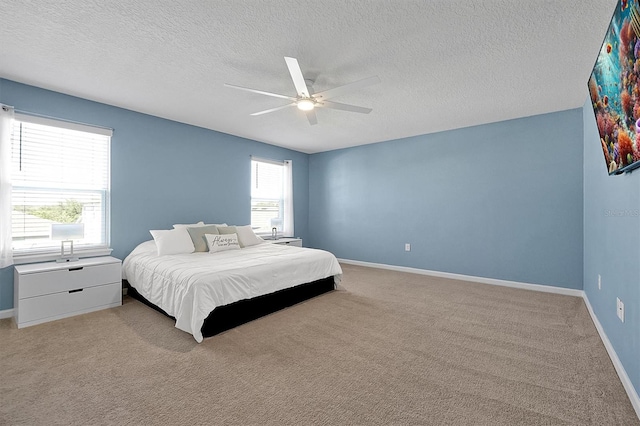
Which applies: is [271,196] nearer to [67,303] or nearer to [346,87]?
[67,303]

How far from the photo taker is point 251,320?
10.1 feet

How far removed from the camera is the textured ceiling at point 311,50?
2.00 m

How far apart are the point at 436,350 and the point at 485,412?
0.74m

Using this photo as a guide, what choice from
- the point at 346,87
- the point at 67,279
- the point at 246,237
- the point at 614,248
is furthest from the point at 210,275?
the point at 614,248

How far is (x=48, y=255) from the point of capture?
338 centimetres

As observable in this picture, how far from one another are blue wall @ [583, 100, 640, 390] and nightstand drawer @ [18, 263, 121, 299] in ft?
15.2

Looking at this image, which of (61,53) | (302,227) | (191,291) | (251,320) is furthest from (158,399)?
(302,227)

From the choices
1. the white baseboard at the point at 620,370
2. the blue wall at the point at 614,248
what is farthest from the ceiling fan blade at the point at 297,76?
the white baseboard at the point at 620,370

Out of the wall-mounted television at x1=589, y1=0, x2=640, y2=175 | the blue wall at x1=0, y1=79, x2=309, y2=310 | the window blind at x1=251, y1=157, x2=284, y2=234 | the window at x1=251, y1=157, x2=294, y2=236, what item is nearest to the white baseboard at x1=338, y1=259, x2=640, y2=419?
the wall-mounted television at x1=589, y1=0, x2=640, y2=175

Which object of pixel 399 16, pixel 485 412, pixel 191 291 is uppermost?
pixel 399 16

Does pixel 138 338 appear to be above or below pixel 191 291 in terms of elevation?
below

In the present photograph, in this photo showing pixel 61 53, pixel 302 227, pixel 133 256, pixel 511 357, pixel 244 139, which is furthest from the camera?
pixel 302 227

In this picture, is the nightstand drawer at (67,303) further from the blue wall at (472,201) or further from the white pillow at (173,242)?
the blue wall at (472,201)

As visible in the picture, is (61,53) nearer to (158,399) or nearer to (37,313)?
(37,313)
